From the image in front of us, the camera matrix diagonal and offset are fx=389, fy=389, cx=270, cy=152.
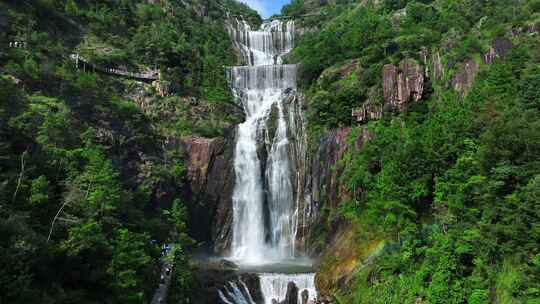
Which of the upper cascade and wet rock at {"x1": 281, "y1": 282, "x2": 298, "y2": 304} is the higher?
the upper cascade

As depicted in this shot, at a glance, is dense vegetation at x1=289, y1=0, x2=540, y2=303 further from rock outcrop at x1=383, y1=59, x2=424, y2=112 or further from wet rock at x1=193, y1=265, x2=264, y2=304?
wet rock at x1=193, y1=265, x2=264, y2=304

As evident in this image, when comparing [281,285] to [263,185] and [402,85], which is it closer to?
[263,185]

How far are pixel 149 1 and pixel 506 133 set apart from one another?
204ft

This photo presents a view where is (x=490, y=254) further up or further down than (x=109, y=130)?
further down

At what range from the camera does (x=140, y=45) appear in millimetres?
50094

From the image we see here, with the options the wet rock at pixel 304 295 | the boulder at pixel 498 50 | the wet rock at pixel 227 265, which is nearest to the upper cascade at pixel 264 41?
the boulder at pixel 498 50

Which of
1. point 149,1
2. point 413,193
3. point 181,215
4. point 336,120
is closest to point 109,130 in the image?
point 181,215

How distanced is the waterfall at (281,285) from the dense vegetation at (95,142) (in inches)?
215

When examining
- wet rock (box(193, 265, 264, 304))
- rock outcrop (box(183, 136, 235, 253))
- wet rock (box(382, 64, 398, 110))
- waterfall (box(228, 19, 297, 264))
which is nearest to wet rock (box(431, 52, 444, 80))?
wet rock (box(382, 64, 398, 110))

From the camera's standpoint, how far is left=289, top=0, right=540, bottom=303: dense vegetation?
19109 millimetres

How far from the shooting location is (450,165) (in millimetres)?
27297

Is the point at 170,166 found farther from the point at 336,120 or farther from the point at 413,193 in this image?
the point at 413,193

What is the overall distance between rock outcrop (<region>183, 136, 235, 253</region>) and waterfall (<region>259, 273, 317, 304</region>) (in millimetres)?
11412

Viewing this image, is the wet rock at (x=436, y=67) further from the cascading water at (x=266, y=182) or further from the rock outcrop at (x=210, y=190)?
the rock outcrop at (x=210, y=190)
